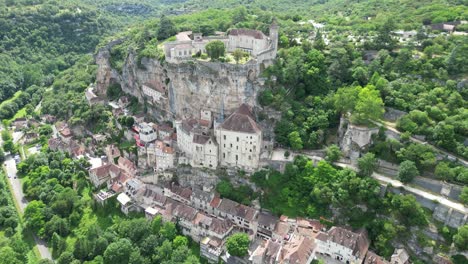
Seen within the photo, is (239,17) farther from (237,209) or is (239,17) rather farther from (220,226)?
(220,226)

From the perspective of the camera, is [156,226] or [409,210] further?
[156,226]

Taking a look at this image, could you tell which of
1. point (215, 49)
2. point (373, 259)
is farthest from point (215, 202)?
point (215, 49)

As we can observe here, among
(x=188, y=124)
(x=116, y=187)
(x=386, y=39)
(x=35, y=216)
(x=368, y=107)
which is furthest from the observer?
(x=386, y=39)

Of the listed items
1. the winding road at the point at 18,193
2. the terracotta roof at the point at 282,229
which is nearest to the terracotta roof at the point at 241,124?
the terracotta roof at the point at 282,229

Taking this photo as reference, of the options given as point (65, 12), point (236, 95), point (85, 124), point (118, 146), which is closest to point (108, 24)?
point (65, 12)

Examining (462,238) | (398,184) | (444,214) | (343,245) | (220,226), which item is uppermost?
(398,184)

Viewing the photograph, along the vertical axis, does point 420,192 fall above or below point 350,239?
above

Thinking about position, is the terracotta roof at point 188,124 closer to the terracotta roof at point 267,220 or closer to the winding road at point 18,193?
the terracotta roof at point 267,220
